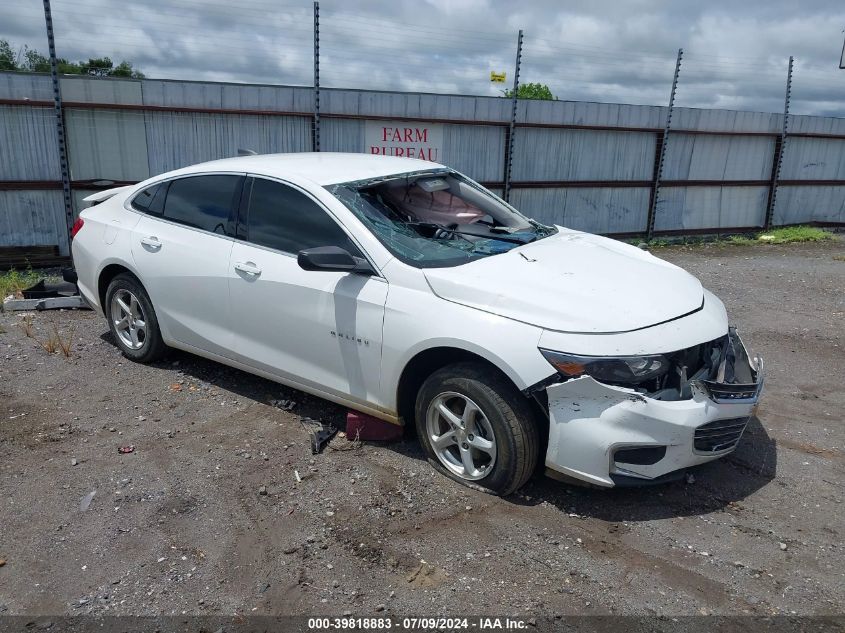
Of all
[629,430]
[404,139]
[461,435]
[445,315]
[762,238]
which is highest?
[404,139]

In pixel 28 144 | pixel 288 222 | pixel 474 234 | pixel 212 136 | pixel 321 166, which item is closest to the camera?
pixel 288 222

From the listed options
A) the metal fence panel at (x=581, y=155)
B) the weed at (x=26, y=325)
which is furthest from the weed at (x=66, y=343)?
the metal fence panel at (x=581, y=155)

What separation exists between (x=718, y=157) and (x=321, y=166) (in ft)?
35.0

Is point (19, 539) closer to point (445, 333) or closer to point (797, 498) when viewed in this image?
point (445, 333)

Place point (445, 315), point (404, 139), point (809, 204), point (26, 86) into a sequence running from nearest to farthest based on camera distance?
1. point (445, 315)
2. point (26, 86)
3. point (404, 139)
4. point (809, 204)

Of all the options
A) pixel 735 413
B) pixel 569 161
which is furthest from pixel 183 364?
pixel 569 161

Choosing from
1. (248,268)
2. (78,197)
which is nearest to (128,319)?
(248,268)

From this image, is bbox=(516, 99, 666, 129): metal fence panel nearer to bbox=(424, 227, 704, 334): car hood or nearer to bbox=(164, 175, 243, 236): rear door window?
bbox=(164, 175, 243, 236): rear door window

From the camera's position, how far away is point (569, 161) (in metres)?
12.0

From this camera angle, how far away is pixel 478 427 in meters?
3.95

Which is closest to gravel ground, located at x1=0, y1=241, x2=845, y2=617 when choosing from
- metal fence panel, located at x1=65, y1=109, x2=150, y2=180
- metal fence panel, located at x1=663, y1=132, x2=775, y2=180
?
metal fence panel, located at x1=65, y1=109, x2=150, y2=180

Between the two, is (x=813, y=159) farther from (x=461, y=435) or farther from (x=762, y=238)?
(x=461, y=435)

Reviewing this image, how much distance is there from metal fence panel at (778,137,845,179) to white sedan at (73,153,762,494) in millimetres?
11337

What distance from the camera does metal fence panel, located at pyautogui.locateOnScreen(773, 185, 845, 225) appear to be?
48.3 ft
